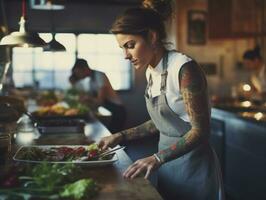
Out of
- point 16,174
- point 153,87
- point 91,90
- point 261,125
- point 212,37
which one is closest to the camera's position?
point 16,174

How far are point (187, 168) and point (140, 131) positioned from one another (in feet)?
1.37

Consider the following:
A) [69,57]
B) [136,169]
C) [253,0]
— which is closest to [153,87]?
[136,169]

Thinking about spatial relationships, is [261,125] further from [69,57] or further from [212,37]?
[69,57]

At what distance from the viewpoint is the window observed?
9.94 meters

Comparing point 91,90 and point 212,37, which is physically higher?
point 212,37

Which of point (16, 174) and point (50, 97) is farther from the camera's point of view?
point (50, 97)

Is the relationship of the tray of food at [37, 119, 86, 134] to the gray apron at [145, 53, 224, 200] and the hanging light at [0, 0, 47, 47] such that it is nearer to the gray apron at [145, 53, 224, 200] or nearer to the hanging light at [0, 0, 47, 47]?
the hanging light at [0, 0, 47, 47]

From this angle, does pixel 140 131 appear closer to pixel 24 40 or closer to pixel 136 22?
pixel 136 22

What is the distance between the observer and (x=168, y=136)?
8.48 ft

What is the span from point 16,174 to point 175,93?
36.8 inches

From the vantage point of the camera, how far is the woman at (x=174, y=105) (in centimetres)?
226

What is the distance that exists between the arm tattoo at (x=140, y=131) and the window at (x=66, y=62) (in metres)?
7.27

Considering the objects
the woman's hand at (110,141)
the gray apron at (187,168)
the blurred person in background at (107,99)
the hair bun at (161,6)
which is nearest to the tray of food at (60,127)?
the woman's hand at (110,141)

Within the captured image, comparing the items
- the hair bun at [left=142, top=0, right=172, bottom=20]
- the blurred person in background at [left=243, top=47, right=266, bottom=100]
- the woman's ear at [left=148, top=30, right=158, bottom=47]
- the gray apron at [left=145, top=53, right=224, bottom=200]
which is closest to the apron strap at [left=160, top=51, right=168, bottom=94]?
the gray apron at [left=145, top=53, right=224, bottom=200]
